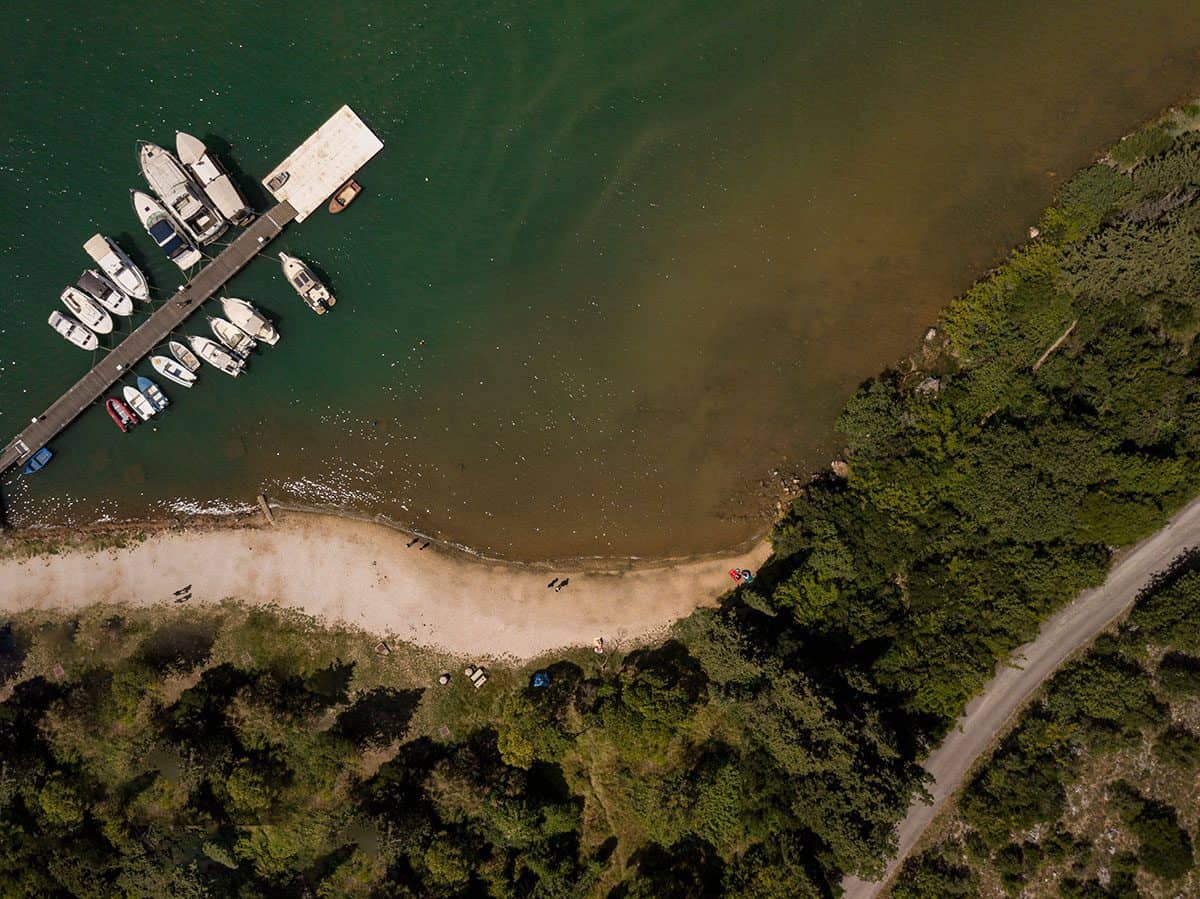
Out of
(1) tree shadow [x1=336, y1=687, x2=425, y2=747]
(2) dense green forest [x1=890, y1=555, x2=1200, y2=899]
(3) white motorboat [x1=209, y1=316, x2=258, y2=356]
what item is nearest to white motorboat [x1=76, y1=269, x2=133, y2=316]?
(3) white motorboat [x1=209, y1=316, x2=258, y2=356]

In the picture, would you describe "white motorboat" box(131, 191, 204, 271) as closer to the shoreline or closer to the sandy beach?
the shoreline

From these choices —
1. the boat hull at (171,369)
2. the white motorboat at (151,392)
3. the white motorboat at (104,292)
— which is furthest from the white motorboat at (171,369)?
the white motorboat at (104,292)

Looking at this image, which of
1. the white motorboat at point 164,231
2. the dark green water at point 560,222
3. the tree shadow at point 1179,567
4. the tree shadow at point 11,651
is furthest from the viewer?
the tree shadow at point 11,651

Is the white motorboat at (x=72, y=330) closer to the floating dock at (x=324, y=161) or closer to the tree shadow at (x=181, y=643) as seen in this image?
the floating dock at (x=324, y=161)

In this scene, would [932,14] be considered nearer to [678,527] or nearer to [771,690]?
[678,527]

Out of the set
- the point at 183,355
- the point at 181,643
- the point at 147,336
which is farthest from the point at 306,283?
the point at 181,643

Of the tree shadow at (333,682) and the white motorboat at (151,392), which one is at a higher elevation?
the white motorboat at (151,392)

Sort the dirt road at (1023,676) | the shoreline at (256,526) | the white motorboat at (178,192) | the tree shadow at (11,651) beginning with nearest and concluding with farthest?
the dirt road at (1023,676), the white motorboat at (178,192), the tree shadow at (11,651), the shoreline at (256,526)
